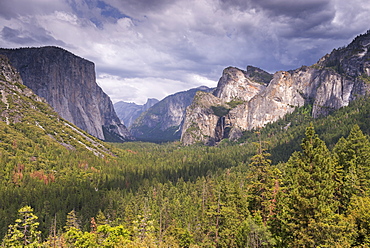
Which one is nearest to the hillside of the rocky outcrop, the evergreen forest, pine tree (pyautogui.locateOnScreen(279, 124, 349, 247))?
pine tree (pyautogui.locateOnScreen(279, 124, 349, 247))

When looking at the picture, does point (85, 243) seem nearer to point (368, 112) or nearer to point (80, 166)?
point (80, 166)

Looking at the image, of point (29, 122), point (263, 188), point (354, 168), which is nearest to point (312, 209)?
point (263, 188)

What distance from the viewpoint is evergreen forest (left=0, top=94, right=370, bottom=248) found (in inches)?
1131

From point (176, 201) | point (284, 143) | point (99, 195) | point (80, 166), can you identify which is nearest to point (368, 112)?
point (284, 143)

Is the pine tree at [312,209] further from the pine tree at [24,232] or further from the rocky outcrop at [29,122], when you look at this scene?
the rocky outcrop at [29,122]

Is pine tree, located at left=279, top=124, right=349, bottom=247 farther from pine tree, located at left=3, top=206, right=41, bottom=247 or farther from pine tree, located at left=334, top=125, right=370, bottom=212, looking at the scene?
pine tree, located at left=3, top=206, right=41, bottom=247

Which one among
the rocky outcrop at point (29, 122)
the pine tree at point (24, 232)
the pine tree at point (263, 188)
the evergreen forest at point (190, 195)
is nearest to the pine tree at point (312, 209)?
the evergreen forest at point (190, 195)

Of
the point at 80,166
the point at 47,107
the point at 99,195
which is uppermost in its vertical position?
the point at 47,107

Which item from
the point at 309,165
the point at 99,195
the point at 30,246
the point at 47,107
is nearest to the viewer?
the point at 30,246

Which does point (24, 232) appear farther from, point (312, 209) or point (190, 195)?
point (190, 195)

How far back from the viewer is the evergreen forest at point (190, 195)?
28734mm

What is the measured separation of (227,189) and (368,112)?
169702mm

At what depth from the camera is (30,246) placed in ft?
81.9

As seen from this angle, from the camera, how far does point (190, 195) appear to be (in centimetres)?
10488
